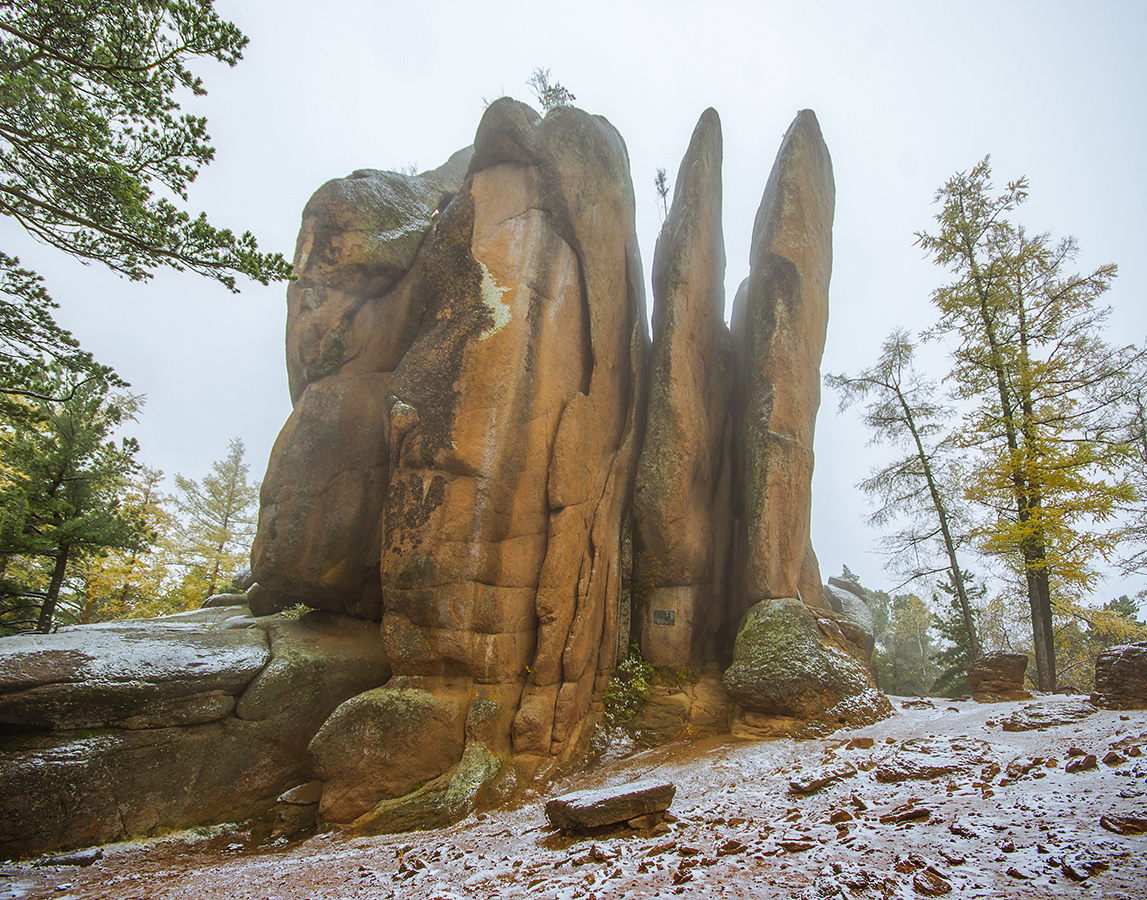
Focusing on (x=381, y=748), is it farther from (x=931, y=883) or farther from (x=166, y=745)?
(x=931, y=883)

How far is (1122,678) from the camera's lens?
609 centimetres

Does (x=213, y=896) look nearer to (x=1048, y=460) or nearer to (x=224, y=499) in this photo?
(x=1048, y=460)

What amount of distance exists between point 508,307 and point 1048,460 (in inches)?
494

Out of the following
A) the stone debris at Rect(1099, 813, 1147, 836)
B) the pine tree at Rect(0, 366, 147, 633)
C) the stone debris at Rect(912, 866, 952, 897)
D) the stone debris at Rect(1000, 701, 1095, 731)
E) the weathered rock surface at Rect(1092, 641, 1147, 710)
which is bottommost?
the stone debris at Rect(912, 866, 952, 897)

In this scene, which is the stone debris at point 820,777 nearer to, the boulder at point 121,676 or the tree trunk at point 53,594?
the boulder at point 121,676

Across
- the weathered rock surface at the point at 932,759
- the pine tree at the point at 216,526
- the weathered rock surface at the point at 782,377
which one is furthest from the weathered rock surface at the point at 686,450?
the pine tree at the point at 216,526

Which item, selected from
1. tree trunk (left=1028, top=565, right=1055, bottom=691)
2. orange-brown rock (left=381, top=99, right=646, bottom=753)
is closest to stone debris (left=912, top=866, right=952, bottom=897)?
orange-brown rock (left=381, top=99, right=646, bottom=753)

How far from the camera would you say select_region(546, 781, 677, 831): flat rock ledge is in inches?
168

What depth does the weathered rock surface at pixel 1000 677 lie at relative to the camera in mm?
8742

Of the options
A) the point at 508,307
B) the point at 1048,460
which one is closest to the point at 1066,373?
the point at 1048,460

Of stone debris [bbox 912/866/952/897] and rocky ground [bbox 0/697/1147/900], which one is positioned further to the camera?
rocky ground [bbox 0/697/1147/900]

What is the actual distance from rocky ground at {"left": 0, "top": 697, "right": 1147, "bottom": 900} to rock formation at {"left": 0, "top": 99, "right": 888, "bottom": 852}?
87 cm

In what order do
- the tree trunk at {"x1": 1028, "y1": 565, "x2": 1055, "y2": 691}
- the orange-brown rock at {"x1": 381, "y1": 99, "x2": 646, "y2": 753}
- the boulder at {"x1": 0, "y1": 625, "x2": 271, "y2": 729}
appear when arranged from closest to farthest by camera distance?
the boulder at {"x1": 0, "y1": 625, "x2": 271, "y2": 729} < the orange-brown rock at {"x1": 381, "y1": 99, "x2": 646, "y2": 753} < the tree trunk at {"x1": 1028, "y1": 565, "x2": 1055, "y2": 691}

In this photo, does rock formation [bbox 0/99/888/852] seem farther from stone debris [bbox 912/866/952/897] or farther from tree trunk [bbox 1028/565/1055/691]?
tree trunk [bbox 1028/565/1055/691]
